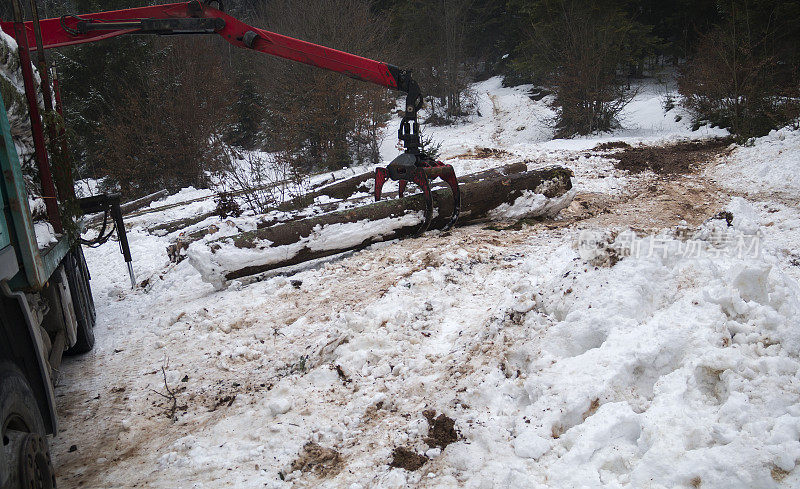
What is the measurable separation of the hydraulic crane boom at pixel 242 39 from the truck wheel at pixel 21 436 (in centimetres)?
472

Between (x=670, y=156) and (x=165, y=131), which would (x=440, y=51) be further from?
(x=670, y=156)

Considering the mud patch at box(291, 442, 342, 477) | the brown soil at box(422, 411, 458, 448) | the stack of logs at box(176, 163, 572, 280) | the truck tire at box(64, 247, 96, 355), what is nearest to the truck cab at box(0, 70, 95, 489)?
the truck tire at box(64, 247, 96, 355)

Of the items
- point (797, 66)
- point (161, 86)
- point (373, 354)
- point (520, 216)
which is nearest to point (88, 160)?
point (161, 86)

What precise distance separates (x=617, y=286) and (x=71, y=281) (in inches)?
186

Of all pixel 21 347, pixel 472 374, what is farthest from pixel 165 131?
pixel 472 374

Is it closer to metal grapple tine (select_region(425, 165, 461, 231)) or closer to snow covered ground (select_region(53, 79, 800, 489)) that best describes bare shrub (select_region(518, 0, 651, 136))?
metal grapple tine (select_region(425, 165, 461, 231))

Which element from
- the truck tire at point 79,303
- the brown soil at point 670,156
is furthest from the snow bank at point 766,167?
the truck tire at point 79,303

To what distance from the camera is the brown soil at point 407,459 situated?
8.87ft

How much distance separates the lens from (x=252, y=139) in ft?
93.6

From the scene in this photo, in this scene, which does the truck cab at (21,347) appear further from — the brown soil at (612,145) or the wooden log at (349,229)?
the brown soil at (612,145)

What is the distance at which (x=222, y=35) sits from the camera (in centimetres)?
614

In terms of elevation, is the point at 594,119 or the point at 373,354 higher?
the point at 594,119

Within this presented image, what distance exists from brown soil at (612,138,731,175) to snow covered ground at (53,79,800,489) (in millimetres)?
5374

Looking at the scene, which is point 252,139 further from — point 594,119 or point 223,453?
point 223,453
